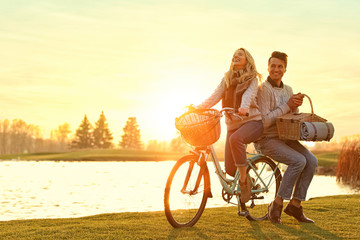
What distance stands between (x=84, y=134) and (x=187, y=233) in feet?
275

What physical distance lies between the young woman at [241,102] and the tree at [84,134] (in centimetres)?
8321

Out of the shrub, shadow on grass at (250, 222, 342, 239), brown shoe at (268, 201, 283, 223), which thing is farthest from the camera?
the shrub

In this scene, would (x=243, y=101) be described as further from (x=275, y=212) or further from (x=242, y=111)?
(x=275, y=212)

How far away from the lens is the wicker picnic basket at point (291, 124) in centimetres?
553

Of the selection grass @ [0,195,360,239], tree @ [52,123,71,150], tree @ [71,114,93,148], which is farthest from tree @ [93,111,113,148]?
grass @ [0,195,360,239]

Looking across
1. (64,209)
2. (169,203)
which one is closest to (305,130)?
(169,203)

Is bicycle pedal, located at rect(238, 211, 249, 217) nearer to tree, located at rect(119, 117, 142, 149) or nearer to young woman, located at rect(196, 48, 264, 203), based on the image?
young woman, located at rect(196, 48, 264, 203)

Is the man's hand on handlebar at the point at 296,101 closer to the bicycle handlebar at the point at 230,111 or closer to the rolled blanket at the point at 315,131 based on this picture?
the rolled blanket at the point at 315,131

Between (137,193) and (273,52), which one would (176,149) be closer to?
(137,193)

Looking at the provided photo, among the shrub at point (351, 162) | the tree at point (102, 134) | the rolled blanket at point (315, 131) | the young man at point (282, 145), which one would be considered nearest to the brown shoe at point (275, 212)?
the young man at point (282, 145)

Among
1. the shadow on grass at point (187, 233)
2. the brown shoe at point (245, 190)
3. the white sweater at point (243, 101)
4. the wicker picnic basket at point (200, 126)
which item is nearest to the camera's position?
the shadow on grass at point (187, 233)

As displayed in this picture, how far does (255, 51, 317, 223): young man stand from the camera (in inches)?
225

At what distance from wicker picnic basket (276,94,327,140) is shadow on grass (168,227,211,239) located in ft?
5.50

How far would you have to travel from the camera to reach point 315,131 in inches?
221
